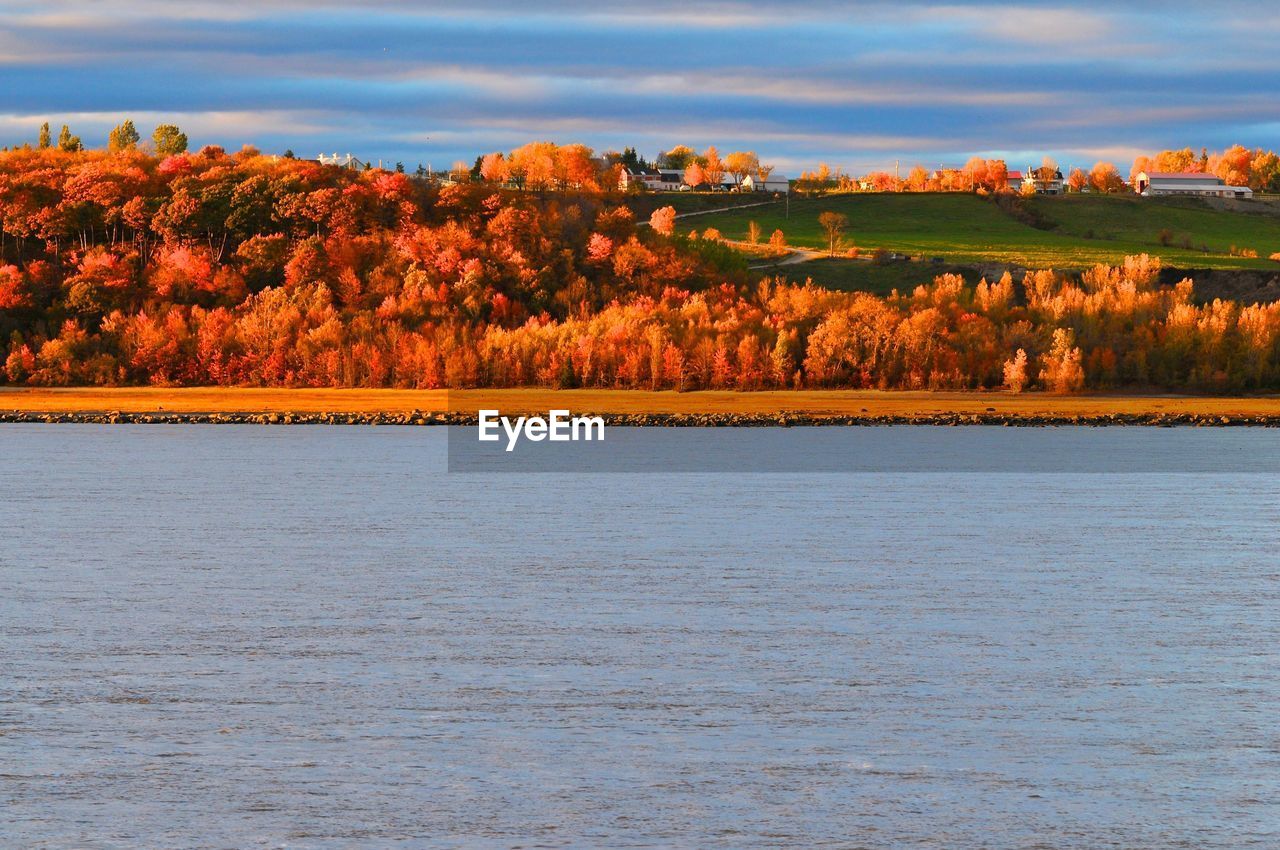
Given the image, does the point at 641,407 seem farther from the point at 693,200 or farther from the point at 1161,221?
the point at 1161,221

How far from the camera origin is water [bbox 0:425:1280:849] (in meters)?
12.4

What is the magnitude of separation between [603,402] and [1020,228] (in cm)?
7807

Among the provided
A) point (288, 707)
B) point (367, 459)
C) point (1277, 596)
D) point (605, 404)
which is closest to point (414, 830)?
point (288, 707)

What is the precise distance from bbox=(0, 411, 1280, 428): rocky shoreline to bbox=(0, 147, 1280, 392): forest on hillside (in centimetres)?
475

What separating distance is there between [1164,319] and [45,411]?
51400mm

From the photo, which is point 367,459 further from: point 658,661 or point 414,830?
point 414,830

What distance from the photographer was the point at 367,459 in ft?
171

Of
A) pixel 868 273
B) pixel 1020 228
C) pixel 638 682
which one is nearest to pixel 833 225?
pixel 1020 228

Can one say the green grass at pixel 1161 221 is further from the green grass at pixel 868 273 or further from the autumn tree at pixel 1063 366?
the autumn tree at pixel 1063 366

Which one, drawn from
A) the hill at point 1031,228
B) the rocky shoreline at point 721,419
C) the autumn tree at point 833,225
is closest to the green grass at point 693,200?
the hill at point 1031,228

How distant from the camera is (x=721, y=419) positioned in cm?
6831

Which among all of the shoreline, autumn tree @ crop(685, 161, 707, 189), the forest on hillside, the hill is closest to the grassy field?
A: the shoreline

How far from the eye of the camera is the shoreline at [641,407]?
6856 centimetres

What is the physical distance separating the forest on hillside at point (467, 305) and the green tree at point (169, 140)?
33853 mm
